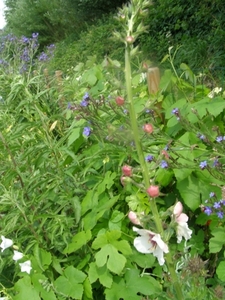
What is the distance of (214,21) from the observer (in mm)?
6781

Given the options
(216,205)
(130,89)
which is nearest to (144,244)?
(130,89)

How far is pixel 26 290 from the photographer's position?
5.91 feet

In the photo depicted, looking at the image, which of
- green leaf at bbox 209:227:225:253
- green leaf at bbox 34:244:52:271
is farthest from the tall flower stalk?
green leaf at bbox 34:244:52:271

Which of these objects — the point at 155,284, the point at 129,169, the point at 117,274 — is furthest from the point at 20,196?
the point at 129,169

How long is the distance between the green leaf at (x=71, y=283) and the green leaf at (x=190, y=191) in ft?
1.87

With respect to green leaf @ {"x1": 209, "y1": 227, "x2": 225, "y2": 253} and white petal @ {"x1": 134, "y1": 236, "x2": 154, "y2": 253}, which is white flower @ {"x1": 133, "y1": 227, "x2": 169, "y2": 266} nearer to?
white petal @ {"x1": 134, "y1": 236, "x2": 154, "y2": 253}

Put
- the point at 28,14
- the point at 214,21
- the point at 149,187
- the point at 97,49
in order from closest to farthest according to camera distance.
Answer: the point at 149,187, the point at 214,21, the point at 97,49, the point at 28,14

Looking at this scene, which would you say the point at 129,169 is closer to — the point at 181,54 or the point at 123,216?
the point at 123,216

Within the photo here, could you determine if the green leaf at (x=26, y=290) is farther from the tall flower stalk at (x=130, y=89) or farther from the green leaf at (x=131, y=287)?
the tall flower stalk at (x=130, y=89)

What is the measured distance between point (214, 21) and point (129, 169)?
617 centimetres

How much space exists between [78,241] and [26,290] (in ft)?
1.01

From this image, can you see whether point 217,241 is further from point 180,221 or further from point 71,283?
point 180,221

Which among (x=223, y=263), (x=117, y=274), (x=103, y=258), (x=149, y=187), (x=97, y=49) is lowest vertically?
(x=97, y=49)

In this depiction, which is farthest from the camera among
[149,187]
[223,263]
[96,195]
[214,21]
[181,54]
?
[214,21]
